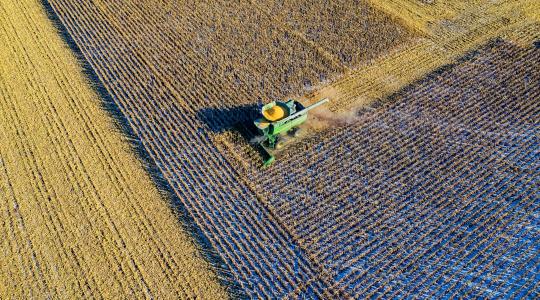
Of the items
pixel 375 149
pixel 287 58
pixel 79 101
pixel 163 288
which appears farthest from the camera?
pixel 287 58

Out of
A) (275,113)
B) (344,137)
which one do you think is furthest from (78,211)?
(344,137)

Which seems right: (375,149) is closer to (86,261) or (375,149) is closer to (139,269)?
(139,269)

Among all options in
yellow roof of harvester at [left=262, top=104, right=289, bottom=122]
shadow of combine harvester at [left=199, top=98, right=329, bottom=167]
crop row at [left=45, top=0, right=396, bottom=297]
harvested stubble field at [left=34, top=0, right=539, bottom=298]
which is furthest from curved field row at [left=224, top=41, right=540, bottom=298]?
yellow roof of harvester at [left=262, top=104, right=289, bottom=122]

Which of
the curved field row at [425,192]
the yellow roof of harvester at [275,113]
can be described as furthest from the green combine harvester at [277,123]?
the curved field row at [425,192]

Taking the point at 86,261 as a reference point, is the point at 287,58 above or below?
above

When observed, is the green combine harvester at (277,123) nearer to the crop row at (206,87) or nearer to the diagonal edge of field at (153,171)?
the crop row at (206,87)

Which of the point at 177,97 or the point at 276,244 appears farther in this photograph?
the point at 177,97

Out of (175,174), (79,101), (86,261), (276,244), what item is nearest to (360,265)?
(276,244)

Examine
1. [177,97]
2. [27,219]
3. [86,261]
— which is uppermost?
[177,97]
